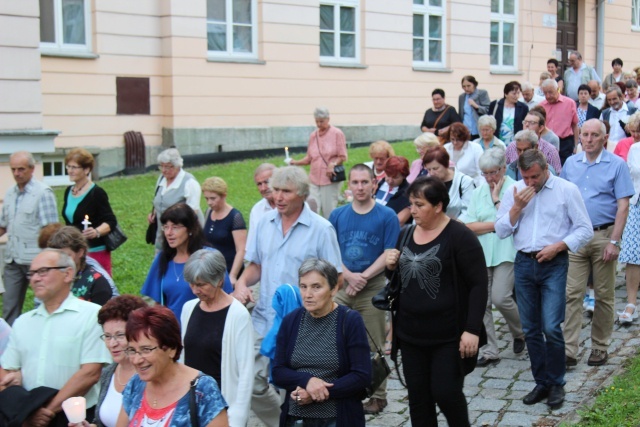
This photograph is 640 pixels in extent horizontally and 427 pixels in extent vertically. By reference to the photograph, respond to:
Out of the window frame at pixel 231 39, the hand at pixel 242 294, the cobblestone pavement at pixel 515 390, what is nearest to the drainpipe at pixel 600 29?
the window frame at pixel 231 39

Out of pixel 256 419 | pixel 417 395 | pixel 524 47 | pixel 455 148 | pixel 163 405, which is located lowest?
pixel 256 419

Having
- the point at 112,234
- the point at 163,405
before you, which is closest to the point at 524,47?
the point at 112,234

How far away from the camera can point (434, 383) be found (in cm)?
608

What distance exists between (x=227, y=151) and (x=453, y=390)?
14841mm

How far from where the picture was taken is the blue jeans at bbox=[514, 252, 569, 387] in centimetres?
734

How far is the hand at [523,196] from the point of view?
23.7ft

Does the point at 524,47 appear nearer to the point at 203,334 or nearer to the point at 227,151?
the point at 227,151

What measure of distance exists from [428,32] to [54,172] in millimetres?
11633

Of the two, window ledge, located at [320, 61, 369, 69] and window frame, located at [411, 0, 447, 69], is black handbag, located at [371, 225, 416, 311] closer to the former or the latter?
window ledge, located at [320, 61, 369, 69]

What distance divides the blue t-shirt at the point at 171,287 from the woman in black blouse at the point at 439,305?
1.49 metres

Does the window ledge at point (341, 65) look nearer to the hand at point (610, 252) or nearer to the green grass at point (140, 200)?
the green grass at point (140, 200)

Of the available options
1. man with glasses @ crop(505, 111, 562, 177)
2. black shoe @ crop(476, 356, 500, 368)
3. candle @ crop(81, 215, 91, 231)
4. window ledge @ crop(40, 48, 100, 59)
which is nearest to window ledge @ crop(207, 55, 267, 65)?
window ledge @ crop(40, 48, 100, 59)

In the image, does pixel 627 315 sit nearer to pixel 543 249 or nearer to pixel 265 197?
pixel 543 249

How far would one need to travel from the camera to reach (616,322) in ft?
32.6
